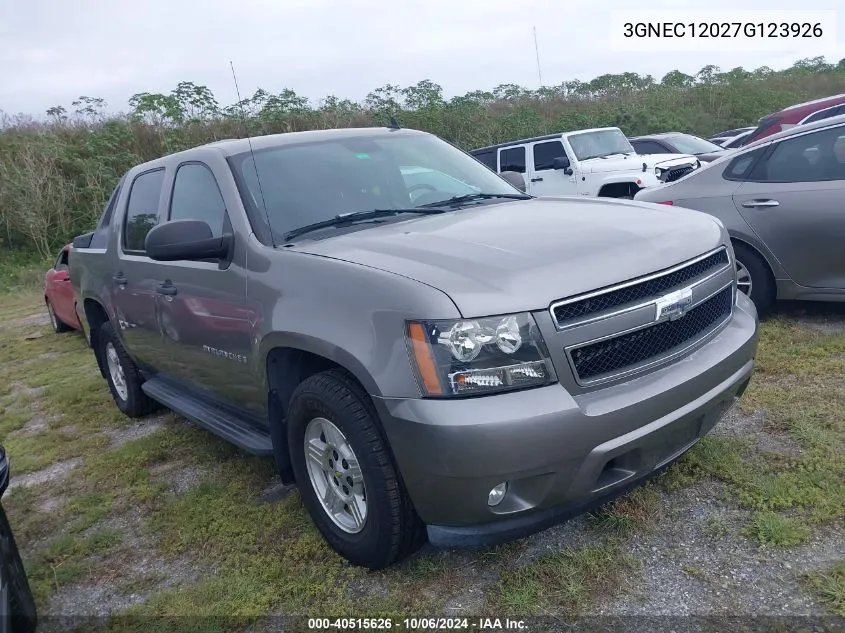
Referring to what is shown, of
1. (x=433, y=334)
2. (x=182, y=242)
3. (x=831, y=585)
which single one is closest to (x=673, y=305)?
(x=433, y=334)

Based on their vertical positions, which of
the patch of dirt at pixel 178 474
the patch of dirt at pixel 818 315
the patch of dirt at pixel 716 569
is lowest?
the patch of dirt at pixel 818 315

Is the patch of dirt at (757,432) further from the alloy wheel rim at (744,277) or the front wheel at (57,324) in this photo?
the front wheel at (57,324)

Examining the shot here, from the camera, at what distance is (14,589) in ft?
7.63

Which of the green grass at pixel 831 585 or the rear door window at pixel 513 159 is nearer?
the green grass at pixel 831 585

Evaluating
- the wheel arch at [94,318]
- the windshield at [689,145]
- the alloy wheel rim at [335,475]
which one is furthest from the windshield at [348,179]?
the windshield at [689,145]

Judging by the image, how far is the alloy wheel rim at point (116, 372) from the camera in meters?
5.07

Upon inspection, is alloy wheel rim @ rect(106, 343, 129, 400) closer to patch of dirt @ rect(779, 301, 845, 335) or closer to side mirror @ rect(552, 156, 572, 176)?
patch of dirt @ rect(779, 301, 845, 335)

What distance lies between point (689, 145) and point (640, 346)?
1320 centimetres

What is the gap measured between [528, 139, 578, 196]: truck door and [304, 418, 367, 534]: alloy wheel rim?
360 inches

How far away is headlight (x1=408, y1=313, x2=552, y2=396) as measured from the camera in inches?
87.7

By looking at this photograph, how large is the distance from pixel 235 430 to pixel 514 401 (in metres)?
1.76

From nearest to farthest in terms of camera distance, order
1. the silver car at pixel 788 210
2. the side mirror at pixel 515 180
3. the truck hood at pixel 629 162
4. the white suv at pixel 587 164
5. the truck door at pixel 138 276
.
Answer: the truck door at pixel 138 276 < the side mirror at pixel 515 180 < the silver car at pixel 788 210 < the white suv at pixel 587 164 < the truck hood at pixel 629 162

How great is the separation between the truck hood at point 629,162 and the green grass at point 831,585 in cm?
872

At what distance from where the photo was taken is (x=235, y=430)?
3.41m
